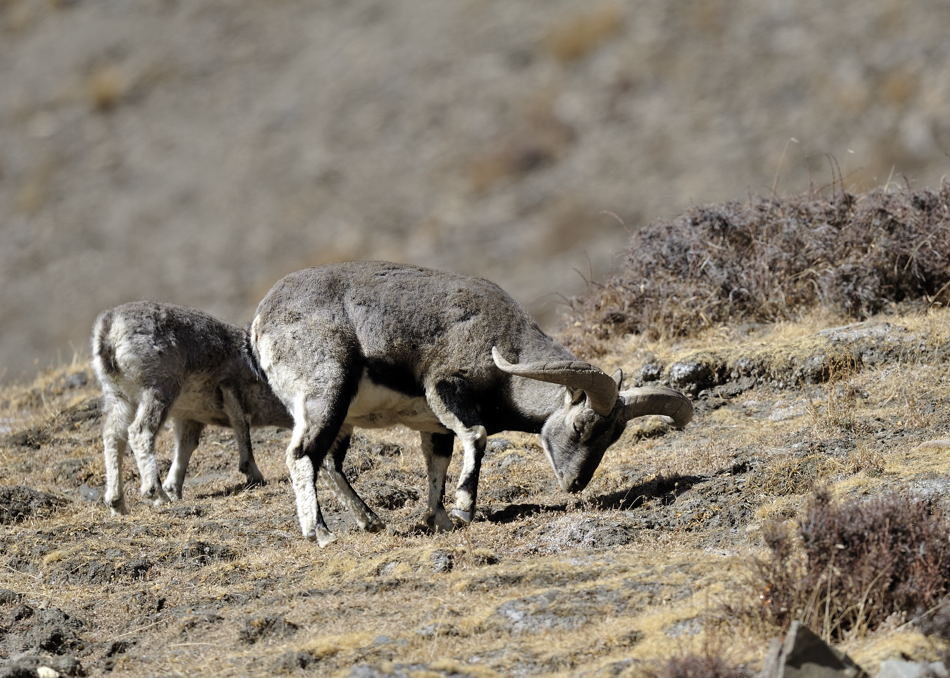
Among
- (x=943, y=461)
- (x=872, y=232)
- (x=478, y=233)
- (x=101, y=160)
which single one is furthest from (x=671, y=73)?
(x=943, y=461)

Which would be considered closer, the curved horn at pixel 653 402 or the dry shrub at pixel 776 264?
the curved horn at pixel 653 402

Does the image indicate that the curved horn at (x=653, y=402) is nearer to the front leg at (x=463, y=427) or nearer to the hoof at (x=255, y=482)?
the front leg at (x=463, y=427)

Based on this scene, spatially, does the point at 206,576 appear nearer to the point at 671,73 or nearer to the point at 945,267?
the point at 945,267

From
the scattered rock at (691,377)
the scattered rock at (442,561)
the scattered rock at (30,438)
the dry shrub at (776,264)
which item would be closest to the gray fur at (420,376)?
the scattered rock at (442,561)

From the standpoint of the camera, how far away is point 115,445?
562 inches

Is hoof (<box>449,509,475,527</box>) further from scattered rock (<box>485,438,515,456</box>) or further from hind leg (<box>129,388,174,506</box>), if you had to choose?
hind leg (<box>129,388,174,506</box>)

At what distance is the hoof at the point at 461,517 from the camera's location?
11758 millimetres

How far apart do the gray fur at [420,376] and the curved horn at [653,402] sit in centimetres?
1

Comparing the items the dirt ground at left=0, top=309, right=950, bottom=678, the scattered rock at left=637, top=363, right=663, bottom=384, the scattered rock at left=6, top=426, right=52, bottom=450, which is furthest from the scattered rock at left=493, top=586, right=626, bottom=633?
the scattered rock at left=6, top=426, right=52, bottom=450

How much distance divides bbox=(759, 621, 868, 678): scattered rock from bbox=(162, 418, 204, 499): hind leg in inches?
360

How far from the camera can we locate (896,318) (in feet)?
53.0

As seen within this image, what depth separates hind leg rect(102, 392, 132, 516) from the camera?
13.7 metres

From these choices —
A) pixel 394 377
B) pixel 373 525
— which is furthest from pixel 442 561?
pixel 394 377

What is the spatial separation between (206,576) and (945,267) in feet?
31.8
